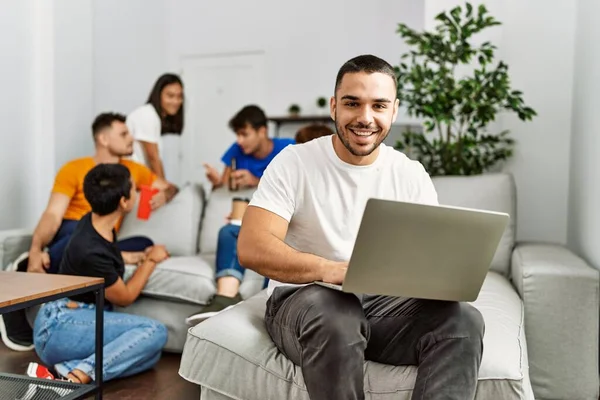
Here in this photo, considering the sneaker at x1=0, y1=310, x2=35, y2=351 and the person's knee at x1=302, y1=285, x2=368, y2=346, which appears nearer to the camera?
the person's knee at x1=302, y1=285, x2=368, y2=346

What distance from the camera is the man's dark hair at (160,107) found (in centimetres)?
362

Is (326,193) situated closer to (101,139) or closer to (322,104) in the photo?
(101,139)

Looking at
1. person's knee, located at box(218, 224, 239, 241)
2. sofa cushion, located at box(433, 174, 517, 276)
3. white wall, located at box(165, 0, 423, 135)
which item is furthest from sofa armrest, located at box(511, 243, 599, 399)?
white wall, located at box(165, 0, 423, 135)

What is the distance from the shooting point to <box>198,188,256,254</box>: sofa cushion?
10.8ft

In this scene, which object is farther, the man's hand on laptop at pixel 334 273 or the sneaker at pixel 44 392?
the sneaker at pixel 44 392

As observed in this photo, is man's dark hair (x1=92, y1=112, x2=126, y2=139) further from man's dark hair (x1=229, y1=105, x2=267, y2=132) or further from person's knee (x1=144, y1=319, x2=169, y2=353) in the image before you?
person's knee (x1=144, y1=319, x2=169, y2=353)

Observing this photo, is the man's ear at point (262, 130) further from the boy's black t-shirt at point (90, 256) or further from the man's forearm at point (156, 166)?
the boy's black t-shirt at point (90, 256)

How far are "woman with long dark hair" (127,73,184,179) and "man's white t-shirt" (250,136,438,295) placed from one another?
6.77 ft

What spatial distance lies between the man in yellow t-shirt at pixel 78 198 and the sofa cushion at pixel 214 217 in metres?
0.24

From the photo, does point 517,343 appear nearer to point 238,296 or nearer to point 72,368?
point 238,296

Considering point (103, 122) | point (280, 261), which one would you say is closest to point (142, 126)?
point (103, 122)

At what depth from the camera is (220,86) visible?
20.1ft

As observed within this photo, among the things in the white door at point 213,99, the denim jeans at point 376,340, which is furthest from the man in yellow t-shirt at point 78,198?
the white door at point 213,99

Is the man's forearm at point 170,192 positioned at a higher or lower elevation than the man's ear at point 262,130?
lower
